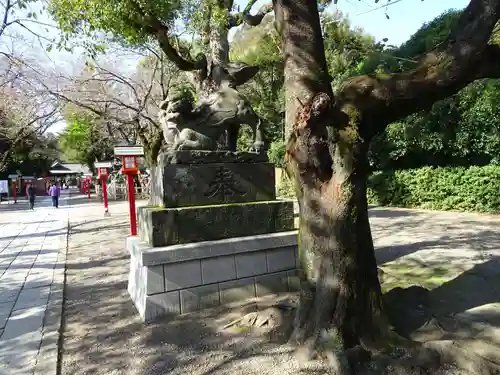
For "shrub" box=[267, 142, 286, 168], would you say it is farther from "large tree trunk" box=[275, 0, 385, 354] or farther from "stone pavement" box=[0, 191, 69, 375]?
"large tree trunk" box=[275, 0, 385, 354]

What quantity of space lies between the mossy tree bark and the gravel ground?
0.42 metres

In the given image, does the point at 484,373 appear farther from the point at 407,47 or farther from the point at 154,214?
the point at 407,47

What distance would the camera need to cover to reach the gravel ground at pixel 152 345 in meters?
3.00

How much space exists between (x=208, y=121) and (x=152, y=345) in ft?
9.21

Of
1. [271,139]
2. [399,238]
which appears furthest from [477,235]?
[271,139]

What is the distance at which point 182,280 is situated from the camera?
4.14m

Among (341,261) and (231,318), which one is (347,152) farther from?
(231,318)

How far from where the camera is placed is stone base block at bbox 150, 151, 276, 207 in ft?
14.4

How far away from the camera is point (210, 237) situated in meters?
4.43

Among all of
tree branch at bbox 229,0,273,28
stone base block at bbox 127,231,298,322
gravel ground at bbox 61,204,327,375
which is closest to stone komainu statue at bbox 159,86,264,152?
stone base block at bbox 127,231,298,322

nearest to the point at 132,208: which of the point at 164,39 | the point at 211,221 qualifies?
the point at 164,39

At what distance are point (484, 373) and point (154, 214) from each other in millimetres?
3280


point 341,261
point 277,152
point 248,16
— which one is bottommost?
point 341,261

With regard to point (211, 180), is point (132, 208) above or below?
below
